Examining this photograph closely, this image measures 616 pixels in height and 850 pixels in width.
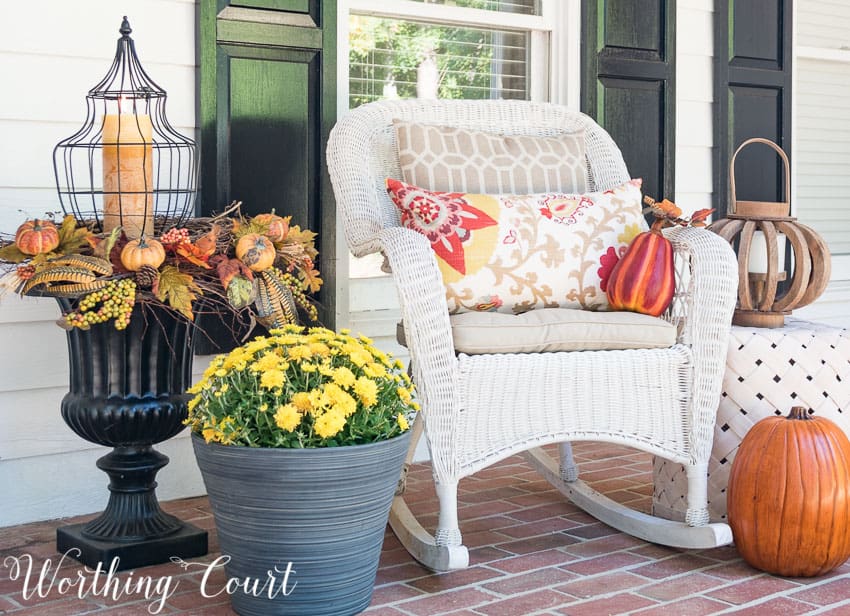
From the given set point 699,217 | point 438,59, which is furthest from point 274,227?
point 438,59

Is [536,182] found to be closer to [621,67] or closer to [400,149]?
[400,149]

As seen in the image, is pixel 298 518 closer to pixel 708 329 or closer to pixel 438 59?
pixel 708 329

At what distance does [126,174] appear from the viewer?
2.20 m

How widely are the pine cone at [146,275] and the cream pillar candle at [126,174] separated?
0.41 ft

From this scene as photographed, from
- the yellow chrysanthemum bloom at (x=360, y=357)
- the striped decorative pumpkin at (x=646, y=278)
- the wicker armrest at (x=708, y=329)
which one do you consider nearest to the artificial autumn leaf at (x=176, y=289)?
the yellow chrysanthemum bloom at (x=360, y=357)

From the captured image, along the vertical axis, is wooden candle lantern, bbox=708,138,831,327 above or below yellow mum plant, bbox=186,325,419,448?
above

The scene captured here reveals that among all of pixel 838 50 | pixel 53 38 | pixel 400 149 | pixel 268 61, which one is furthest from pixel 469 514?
pixel 838 50

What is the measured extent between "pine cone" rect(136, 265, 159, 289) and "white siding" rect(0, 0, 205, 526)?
630 mm

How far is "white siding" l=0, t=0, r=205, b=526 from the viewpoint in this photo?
2.54m

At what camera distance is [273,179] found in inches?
114

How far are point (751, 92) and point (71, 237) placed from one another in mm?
2655

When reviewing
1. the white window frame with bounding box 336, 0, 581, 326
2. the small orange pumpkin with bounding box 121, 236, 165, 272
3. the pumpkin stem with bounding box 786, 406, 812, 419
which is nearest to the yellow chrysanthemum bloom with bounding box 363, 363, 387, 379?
the small orange pumpkin with bounding box 121, 236, 165, 272

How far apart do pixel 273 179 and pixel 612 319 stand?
109 centimetres

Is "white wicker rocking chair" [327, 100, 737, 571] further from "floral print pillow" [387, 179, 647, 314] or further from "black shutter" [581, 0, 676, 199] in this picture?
"black shutter" [581, 0, 676, 199]
